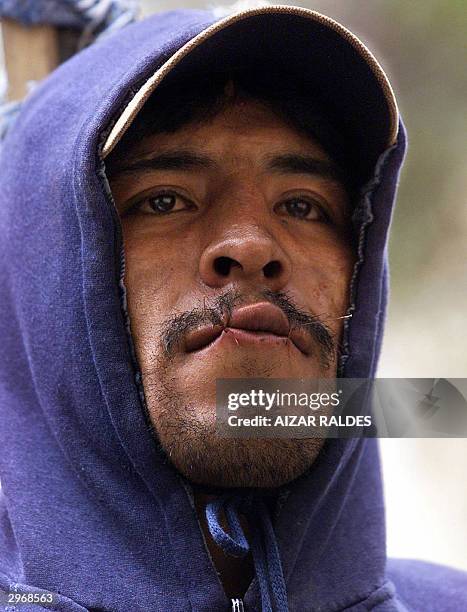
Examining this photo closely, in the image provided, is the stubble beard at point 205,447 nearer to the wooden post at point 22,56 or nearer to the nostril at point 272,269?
the nostril at point 272,269

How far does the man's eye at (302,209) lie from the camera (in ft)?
3.95

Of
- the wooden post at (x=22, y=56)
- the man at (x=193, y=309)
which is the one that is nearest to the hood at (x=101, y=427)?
the man at (x=193, y=309)

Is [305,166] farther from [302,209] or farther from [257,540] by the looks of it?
[257,540]

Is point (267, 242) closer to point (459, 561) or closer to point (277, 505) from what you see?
point (277, 505)

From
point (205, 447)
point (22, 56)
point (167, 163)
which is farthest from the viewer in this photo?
point (22, 56)

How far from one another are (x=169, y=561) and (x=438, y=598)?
485mm

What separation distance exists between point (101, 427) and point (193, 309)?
19 centimetres

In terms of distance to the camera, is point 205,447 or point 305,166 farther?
point 305,166

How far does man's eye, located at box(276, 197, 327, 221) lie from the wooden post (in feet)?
2.01

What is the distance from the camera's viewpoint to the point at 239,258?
3.47ft

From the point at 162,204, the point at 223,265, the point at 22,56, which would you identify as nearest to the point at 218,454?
the point at 223,265

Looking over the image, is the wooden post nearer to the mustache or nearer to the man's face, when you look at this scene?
the man's face

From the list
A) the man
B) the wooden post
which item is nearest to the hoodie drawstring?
the man

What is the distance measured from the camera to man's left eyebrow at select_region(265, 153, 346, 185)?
46.0 inches
